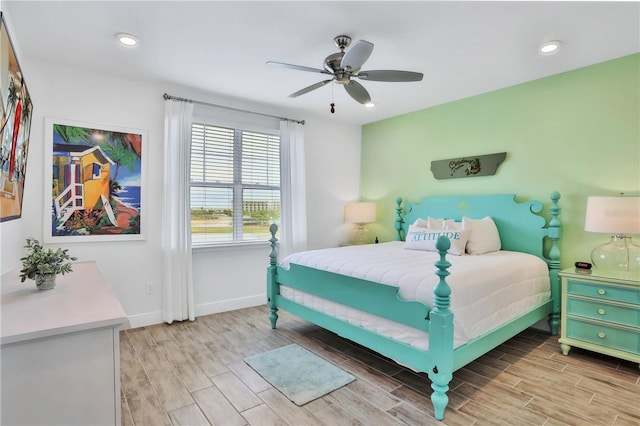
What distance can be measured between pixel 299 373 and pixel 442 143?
3.23m

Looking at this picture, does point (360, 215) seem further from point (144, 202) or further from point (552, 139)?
point (144, 202)

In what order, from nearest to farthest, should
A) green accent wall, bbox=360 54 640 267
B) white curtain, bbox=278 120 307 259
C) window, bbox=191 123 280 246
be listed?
1. green accent wall, bbox=360 54 640 267
2. window, bbox=191 123 280 246
3. white curtain, bbox=278 120 307 259

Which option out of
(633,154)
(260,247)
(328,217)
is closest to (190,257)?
(260,247)

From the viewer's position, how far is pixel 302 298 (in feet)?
10.1

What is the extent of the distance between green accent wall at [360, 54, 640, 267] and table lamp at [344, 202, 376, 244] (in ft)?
1.81

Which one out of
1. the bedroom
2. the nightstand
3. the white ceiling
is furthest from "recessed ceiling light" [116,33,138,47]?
the nightstand

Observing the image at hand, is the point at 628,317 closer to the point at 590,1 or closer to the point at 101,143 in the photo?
the point at 590,1

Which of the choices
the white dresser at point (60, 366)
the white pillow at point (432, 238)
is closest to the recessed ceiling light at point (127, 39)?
the white dresser at point (60, 366)

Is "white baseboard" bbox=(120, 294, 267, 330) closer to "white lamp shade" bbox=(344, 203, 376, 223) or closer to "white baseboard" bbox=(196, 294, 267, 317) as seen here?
"white baseboard" bbox=(196, 294, 267, 317)

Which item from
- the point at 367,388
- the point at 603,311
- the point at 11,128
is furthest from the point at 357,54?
the point at 603,311

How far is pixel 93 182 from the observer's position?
10.4 ft

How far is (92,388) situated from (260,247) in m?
3.11

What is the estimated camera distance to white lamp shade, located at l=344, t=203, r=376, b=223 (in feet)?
15.8

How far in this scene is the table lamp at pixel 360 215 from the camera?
481 centimetres
